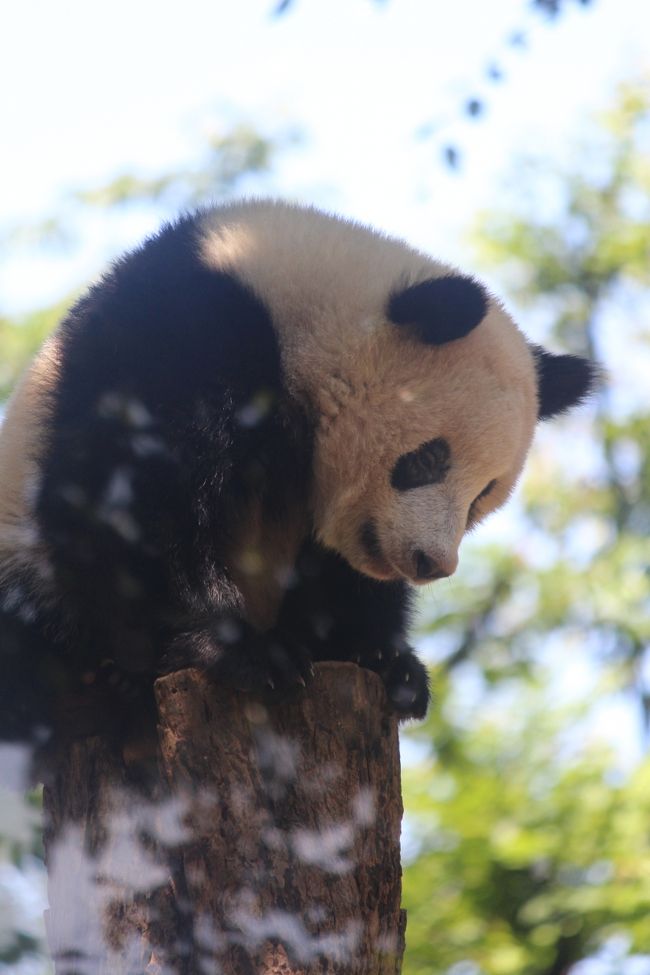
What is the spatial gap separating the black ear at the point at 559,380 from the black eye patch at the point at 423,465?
2.03ft

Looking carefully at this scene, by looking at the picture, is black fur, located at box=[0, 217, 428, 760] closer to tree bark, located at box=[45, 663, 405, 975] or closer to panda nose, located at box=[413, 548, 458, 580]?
tree bark, located at box=[45, 663, 405, 975]

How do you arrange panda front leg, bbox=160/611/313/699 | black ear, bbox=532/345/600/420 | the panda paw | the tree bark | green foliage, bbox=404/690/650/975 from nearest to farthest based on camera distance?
1. the tree bark
2. panda front leg, bbox=160/611/313/699
3. the panda paw
4. black ear, bbox=532/345/600/420
5. green foliage, bbox=404/690/650/975

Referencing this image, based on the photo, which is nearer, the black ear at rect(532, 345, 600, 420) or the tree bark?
the tree bark

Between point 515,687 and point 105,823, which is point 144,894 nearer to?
point 105,823

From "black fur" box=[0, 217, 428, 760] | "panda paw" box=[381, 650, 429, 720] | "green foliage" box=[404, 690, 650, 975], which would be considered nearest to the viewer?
"black fur" box=[0, 217, 428, 760]

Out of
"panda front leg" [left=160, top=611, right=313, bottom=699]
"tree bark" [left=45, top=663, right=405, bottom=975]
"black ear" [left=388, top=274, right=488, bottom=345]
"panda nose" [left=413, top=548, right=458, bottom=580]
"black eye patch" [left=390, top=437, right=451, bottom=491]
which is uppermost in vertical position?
"black ear" [left=388, top=274, right=488, bottom=345]

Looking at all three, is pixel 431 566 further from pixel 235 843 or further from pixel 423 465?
pixel 235 843

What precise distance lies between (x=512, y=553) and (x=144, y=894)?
7745 mm

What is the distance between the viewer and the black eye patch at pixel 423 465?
3236 millimetres

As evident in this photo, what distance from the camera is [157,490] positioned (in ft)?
9.47

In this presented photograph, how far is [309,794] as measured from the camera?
248 centimetres

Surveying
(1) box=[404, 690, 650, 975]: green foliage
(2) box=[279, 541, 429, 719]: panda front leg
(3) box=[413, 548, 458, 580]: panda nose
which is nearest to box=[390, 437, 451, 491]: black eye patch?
(3) box=[413, 548, 458, 580]: panda nose

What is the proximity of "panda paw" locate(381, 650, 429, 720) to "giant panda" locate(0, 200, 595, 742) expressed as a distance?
1 cm

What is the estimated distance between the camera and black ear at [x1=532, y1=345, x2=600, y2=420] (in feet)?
12.3
